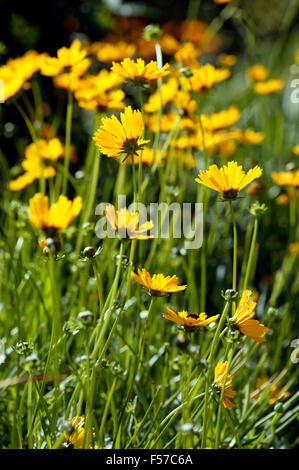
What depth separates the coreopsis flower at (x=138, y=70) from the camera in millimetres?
803

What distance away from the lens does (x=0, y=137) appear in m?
2.03

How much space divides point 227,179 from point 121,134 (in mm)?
155

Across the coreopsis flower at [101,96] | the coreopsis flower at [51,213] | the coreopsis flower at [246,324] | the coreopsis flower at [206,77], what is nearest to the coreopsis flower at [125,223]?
the coreopsis flower at [51,213]

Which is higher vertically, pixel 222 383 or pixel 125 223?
pixel 125 223

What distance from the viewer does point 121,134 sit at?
0.73 metres

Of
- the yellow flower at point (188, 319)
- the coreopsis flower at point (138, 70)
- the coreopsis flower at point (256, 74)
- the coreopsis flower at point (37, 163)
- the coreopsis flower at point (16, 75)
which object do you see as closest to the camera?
the yellow flower at point (188, 319)

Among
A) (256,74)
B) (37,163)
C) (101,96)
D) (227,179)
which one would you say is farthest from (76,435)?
(256,74)

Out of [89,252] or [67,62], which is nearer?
[89,252]

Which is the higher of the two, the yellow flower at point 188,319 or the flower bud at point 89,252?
the flower bud at point 89,252

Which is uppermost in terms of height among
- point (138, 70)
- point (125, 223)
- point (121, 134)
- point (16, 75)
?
point (16, 75)

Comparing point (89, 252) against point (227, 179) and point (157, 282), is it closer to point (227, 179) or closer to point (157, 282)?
point (157, 282)

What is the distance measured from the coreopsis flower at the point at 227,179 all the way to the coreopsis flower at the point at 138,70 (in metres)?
0.19

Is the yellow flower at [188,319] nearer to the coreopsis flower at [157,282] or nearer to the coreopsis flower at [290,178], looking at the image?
the coreopsis flower at [157,282]

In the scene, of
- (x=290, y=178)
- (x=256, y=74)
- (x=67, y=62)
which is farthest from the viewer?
(x=256, y=74)
